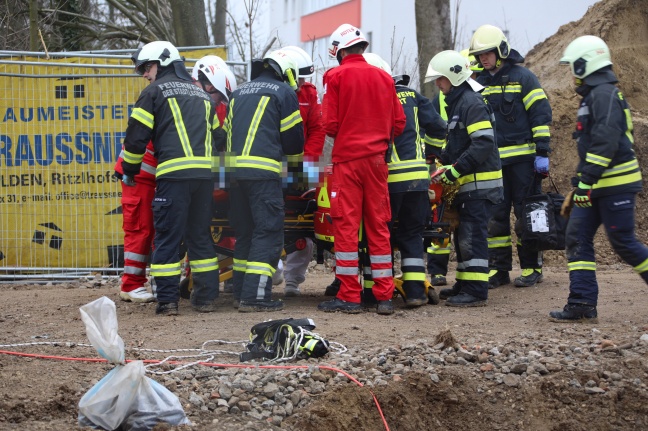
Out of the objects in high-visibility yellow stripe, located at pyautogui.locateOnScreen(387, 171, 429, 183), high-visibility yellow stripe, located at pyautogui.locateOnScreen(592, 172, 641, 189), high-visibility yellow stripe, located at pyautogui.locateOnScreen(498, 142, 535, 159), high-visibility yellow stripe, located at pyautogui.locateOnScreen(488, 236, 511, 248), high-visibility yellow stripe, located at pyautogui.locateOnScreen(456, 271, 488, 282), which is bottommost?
high-visibility yellow stripe, located at pyautogui.locateOnScreen(456, 271, 488, 282)

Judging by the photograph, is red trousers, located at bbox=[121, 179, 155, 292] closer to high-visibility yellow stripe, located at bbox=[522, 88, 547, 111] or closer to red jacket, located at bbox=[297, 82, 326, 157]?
red jacket, located at bbox=[297, 82, 326, 157]

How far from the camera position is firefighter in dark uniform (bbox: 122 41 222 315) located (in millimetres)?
7832

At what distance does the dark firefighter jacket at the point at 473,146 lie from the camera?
8266mm

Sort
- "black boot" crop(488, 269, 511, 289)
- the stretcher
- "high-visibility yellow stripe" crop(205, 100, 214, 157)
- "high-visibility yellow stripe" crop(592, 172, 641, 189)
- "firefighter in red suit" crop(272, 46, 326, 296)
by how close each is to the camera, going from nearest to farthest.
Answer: "high-visibility yellow stripe" crop(592, 172, 641, 189)
"high-visibility yellow stripe" crop(205, 100, 214, 157)
the stretcher
"firefighter in red suit" crop(272, 46, 326, 296)
"black boot" crop(488, 269, 511, 289)

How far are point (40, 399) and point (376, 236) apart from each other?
3541 mm

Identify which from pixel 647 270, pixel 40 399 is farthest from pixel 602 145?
pixel 40 399

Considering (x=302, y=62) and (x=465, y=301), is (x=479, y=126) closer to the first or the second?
(x=465, y=301)

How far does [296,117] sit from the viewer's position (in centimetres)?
811

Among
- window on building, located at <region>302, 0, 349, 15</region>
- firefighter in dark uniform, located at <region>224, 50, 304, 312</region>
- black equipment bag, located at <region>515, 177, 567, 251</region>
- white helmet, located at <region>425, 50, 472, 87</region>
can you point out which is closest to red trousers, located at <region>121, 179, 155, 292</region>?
firefighter in dark uniform, located at <region>224, 50, 304, 312</region>

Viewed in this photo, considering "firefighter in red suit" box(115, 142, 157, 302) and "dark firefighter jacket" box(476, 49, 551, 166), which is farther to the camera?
"dark firefighter jacket" box(476, 49, 551, 166)

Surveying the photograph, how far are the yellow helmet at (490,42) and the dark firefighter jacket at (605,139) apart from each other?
2179mm

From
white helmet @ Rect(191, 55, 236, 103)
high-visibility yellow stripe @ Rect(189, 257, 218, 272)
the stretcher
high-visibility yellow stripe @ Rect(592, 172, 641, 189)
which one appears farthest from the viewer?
white helmet @ Rect(191, 55, 236, 103)

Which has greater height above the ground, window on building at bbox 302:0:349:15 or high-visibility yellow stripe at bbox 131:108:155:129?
window on building at bbox 302:0:349:15

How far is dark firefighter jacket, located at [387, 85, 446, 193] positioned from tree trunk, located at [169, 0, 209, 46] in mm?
5911
